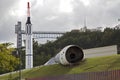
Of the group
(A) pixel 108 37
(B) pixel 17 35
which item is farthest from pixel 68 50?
(B) pixel 17 35

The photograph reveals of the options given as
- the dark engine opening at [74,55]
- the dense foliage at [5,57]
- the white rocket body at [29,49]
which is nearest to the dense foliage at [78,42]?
the white rocket body at [29,49]

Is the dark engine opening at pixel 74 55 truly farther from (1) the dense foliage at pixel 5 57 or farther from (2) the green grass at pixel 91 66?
(1) the dense foliage at pixel 5 57

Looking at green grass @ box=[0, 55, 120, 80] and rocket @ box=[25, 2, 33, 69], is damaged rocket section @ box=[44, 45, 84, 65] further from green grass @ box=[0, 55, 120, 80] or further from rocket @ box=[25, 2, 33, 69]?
rocket @ box=[25, 2, 33, 69]

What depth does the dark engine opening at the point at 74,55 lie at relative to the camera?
72312mm

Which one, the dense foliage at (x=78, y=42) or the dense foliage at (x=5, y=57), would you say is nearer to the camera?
the dense foliage at (x=5, y=57)

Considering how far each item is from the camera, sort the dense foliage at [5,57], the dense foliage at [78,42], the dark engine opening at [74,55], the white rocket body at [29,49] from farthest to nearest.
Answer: the dense foliage at [78,42] → the white rocket body at [29,49] → the dense foliage at [5,57] → the dark engine opening at [74,55]

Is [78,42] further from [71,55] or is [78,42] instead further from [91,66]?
[91,66]

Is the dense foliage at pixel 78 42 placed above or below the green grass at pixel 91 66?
above

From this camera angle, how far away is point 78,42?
139 metres

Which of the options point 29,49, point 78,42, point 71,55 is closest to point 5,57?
point 71,55

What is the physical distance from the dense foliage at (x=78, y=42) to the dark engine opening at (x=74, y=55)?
46.5 m

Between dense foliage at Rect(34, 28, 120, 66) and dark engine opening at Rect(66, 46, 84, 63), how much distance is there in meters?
46.5

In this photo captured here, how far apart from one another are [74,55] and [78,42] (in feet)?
218

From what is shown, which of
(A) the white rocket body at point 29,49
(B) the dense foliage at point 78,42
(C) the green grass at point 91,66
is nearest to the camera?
(C) the green grass at point 91,66
